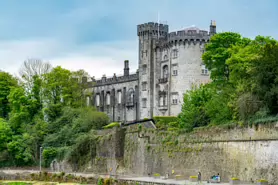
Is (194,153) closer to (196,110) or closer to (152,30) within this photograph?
(196,110)

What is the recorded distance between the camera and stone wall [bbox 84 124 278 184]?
3769 centimetres

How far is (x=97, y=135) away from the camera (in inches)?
2466

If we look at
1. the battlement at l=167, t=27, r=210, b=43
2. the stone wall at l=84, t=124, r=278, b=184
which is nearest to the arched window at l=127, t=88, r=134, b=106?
the battlement at l=167, t=27, r=210, b=43

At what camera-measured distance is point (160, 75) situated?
70250 mm

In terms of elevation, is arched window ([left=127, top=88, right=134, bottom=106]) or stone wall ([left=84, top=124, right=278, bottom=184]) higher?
arched window ([left=127, top=88, right=134, bottom=106])

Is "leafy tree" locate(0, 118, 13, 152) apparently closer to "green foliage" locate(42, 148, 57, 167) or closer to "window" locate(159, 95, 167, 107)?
"green foliage" locate(42, 148, 57, 167)

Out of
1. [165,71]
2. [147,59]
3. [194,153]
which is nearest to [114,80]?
[147,59]

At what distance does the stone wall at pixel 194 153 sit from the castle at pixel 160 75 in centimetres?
1138

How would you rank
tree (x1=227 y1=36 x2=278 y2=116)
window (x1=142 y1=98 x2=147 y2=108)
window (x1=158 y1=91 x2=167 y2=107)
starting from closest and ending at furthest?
tree (x1=227 y1=36 x2=278 y2=116)
window (x1=158 y1=91 x2=167 y2=107)
window (x1=142 y1=98 x2=147 y2=108)

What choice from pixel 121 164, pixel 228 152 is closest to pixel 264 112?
pixel 228 152

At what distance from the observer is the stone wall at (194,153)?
37.7m

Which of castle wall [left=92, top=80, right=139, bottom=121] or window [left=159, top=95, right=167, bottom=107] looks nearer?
window [left=159, top=95, right=167, bottom=107]

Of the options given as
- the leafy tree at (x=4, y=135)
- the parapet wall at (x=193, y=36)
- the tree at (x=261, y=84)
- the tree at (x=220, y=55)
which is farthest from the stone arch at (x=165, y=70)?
the tree at (x=261, y=84)

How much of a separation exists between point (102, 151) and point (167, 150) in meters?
11.8
